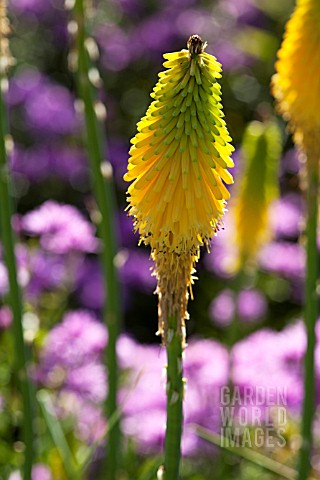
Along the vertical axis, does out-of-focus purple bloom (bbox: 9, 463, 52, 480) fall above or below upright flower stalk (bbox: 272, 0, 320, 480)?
below

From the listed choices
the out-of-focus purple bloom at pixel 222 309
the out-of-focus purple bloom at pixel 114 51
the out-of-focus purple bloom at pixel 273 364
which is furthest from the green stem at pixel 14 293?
the out-of-focus purple bloom at pixel 114 51

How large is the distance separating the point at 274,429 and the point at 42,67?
13.9 feet

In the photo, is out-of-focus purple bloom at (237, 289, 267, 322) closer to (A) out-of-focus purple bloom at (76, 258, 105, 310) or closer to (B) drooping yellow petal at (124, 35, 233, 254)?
(A) out-of-focus purple bloom at (76, 258, 105, 310)

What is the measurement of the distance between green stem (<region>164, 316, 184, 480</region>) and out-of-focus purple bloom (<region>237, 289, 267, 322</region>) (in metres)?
2.93

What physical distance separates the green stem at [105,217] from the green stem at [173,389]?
28.6 inches

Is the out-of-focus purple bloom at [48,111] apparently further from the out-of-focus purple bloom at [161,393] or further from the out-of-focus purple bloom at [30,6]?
the out-of-focus purple bloom at [161,393]

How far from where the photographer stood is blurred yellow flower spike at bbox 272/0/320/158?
7.55ft

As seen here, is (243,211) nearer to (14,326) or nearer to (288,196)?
(14,326)

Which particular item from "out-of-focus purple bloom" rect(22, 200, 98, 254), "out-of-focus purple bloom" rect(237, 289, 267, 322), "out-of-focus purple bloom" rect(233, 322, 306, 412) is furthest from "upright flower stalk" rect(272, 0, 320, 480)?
"out-of-focus purple bloom" rect(237, 289, 267, 322)

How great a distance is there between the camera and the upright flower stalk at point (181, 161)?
1561 millimetres

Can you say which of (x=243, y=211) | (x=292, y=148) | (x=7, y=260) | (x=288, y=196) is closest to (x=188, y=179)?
(x=7, y=260)

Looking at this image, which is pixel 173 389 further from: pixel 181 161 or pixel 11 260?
pixel 11 260

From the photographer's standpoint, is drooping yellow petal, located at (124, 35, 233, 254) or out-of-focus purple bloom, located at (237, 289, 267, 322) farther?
out-of-focus purple bloom, located at (237, 289, 267, 322)

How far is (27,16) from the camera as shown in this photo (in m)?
7.03
